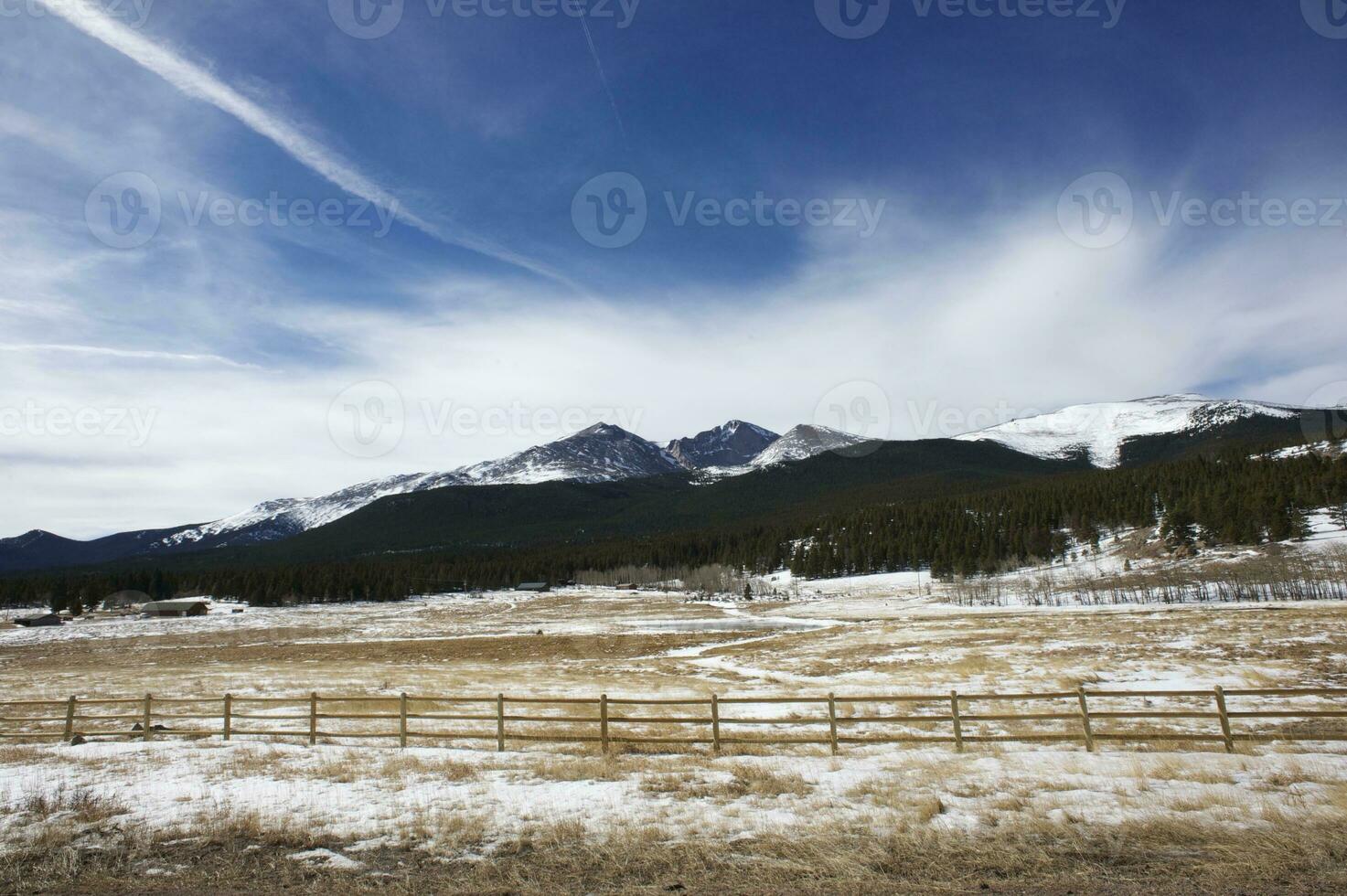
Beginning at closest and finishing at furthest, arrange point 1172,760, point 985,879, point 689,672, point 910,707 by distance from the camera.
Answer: point 985,879
point 1172,760
point 910,707
point 689,672

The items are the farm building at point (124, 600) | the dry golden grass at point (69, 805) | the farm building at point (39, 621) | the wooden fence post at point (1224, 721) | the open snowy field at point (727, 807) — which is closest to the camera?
the open snowy field at point (727, 807)

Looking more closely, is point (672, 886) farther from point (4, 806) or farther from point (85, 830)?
point (4, 806)

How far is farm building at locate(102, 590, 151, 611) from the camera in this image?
149 metres

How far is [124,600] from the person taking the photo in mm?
153250

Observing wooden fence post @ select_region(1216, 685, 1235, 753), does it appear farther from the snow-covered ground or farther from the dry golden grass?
the dry golden grass

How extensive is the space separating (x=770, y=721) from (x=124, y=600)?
18527 centimetres

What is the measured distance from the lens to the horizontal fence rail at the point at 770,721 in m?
19.1

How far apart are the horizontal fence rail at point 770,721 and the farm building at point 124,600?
15151 centimetres

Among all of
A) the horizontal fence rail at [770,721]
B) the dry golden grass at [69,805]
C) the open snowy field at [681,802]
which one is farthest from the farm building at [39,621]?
the dry golden grass at [69,805]

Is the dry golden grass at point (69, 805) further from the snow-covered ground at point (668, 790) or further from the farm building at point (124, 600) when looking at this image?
the farm building at point (124, 600)

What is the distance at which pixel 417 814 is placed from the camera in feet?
46.8

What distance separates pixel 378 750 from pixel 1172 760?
2173 centimetres

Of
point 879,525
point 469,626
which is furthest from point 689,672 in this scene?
point 879,525

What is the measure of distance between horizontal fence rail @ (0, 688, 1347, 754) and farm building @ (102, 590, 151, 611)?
152 meters
